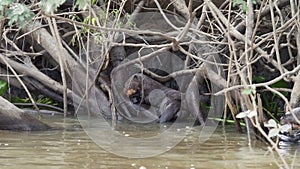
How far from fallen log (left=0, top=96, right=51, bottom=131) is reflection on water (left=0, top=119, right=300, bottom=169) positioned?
0.48 feet

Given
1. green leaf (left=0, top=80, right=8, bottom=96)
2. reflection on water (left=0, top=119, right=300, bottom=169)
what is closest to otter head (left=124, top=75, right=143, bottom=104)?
green leaf (left=0, top=80, right=8, bottom=96)

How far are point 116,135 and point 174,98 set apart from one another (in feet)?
5.48

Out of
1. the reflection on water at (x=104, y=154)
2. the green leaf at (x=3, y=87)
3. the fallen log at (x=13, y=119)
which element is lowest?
the reflection on water at (x=104, y=154)

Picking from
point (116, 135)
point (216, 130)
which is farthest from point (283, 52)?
point (116, 135)

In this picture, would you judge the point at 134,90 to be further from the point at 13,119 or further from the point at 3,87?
the point at 13,119

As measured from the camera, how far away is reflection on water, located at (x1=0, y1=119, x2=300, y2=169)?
13.5ft

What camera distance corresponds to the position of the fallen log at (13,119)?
5.60m

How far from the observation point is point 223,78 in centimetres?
650

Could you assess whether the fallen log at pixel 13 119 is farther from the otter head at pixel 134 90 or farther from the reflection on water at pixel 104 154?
the otter head at pixel 134 90

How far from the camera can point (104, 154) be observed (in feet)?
14.8

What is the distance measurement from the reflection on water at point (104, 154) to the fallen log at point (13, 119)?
0.15 m

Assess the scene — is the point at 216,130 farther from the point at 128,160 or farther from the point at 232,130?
the point at 128,160

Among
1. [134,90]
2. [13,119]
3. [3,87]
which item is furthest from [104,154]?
[3,87]

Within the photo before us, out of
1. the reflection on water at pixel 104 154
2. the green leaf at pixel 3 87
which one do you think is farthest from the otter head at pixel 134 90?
the reflection on water at pixel 104 154
